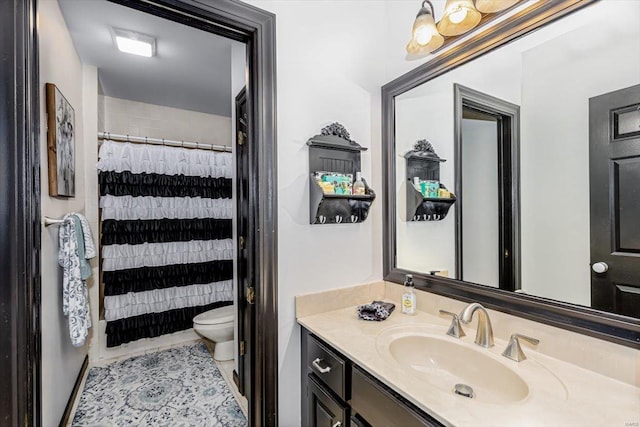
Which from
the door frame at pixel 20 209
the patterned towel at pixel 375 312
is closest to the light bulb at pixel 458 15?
the door frame at pixel 20 209

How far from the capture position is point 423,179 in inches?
59.9

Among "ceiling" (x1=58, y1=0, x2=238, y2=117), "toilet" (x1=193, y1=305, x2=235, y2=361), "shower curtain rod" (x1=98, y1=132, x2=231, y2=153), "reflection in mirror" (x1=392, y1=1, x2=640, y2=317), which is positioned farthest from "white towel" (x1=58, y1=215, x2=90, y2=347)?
"reflection in mirror" (x1=392, y1=1, x2=640, y2=317)

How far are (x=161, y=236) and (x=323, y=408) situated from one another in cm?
224

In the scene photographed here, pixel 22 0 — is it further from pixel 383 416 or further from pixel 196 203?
pixel 196 203

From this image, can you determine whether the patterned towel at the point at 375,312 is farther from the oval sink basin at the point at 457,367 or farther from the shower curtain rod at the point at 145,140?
the shower curtain rod at the point at 145,140

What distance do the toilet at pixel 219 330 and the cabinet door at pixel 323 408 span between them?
4.40ft

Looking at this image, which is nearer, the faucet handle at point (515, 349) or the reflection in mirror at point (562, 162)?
the reflection in mirror at point (562, 162)

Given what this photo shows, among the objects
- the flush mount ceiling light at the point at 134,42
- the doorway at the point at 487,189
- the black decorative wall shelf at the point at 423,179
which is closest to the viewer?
the doorway at the point at 487,189

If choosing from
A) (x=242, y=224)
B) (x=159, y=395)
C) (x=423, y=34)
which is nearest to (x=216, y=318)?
(x=159, y=395)

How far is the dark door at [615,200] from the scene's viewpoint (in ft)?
2.83

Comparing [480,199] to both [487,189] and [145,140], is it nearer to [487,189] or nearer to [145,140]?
[487,189]

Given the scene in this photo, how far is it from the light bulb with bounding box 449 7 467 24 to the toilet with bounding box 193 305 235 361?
2387 millimetres

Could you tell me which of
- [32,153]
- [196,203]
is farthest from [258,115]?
[196,203]

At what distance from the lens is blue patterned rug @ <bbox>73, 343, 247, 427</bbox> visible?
1869mm
